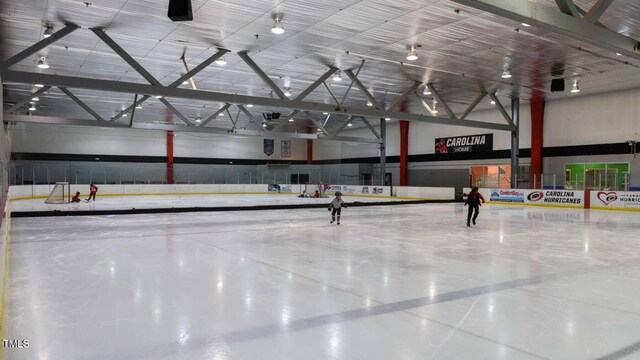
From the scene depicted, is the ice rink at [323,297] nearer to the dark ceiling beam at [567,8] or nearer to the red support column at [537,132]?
the dark ceiling beam at [567,8]

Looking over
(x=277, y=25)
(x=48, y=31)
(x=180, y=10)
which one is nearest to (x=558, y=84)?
(x=277, y=25)

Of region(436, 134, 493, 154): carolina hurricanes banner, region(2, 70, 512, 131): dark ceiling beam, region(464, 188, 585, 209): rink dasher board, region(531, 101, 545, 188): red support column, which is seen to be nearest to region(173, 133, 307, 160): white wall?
region(436, 134, 493, 154): carolina hurricanes banner

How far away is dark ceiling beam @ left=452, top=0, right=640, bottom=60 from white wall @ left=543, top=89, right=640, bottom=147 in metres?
18.3

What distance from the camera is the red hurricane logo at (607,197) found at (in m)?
22.2

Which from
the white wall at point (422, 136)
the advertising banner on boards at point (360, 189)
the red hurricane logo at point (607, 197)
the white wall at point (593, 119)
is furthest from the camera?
the advertising banner on boards at point (360, 189)

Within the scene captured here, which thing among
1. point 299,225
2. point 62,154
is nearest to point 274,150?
point 62,154

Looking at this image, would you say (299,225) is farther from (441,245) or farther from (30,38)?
(30,38)

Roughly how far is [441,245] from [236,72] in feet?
41.0

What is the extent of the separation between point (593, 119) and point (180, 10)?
25065 millimetres

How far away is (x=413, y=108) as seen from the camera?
29703 millimetres

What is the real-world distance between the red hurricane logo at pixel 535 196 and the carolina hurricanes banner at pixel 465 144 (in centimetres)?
684

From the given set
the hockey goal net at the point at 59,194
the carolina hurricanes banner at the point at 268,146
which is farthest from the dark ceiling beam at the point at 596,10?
the carolina hurricanes banner at the point at 268,146

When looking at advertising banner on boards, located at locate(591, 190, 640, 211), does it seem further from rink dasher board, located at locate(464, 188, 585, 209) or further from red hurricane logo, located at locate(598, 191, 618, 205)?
rink dasher board, located at locate(464, 188, 585, 209)

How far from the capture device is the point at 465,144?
3353 centimetres
